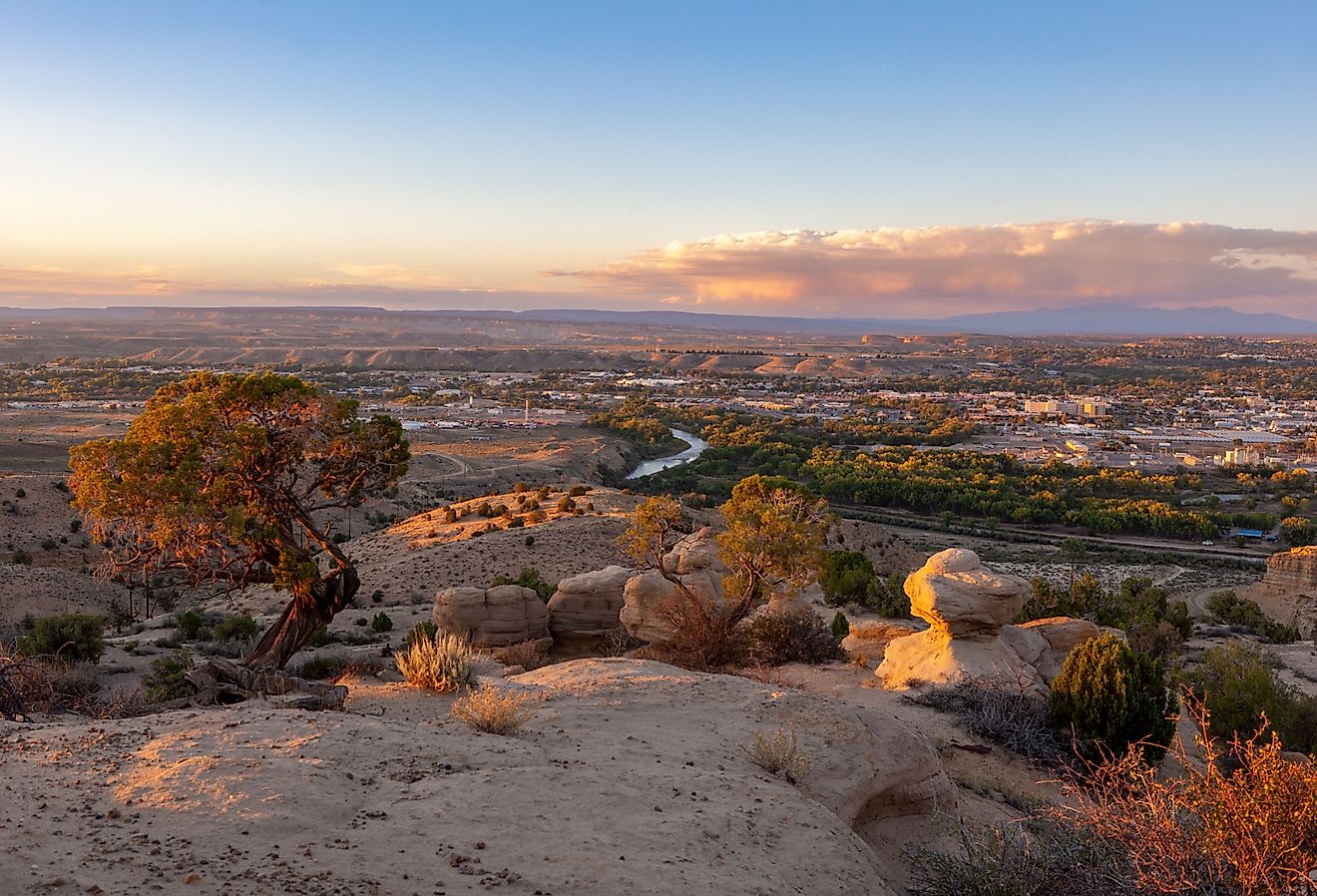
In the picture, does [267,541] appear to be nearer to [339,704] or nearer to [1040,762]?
[339,704]

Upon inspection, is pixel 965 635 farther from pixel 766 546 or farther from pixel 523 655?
pixel 523 655

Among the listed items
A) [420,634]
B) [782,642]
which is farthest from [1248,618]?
[420,634]

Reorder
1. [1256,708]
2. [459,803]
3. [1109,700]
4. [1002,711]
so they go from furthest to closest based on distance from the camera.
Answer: [1256,708]
[1002,711]
[1109,700]
[459,803]

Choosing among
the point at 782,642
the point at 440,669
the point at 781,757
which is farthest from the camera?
the point at 782,642


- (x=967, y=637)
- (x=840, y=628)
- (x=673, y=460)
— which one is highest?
(x=967, y=637)

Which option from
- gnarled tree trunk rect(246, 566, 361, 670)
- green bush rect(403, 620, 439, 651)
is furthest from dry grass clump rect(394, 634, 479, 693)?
green bush rect(403, 620, 439, 651)

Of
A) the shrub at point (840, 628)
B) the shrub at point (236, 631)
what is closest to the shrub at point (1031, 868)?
the shrub at point (840, 628)

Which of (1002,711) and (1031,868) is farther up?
(1031,868)

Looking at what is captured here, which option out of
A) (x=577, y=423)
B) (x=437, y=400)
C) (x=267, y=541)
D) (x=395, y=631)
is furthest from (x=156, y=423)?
(x=437, y=400)
